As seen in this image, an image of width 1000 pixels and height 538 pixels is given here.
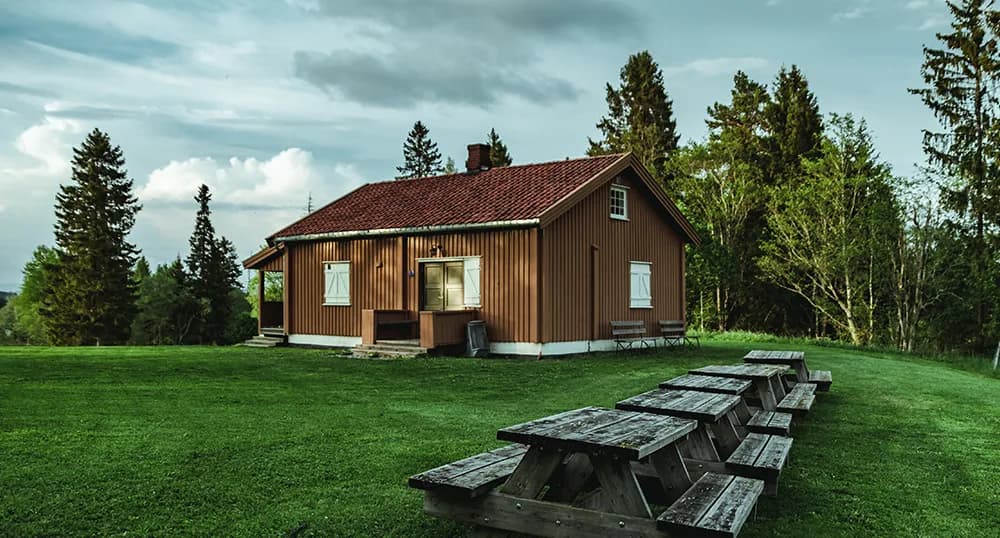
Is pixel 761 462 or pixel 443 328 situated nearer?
pixel 761 462

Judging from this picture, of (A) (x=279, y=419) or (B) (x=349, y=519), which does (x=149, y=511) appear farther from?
(A) (x=279, y=419)

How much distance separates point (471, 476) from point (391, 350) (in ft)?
41.9

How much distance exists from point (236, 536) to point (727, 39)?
17.7 meters

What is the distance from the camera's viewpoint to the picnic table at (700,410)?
5172mm

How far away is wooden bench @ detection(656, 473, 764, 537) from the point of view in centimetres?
352

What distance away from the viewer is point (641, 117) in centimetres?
4472

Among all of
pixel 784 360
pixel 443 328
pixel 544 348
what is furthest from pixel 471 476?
pixel 443 328

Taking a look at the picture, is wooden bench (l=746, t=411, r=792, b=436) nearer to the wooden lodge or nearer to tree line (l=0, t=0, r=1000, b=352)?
the wooden lodge

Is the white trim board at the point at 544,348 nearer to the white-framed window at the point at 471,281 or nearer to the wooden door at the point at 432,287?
the white-framed window at the point at 471,281

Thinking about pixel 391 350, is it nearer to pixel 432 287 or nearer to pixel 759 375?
pixel 432 287

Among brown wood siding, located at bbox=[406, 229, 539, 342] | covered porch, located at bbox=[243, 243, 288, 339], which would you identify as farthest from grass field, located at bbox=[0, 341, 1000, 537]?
covered porch, located at bbox=[243, 243, 288, 339]

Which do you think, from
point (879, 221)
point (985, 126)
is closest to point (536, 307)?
point (879, 221)

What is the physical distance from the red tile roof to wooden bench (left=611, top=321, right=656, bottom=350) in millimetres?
3758

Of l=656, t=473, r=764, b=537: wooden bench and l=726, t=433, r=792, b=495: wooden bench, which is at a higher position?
l=656, t=473, r=764, b=537: wooden bench
